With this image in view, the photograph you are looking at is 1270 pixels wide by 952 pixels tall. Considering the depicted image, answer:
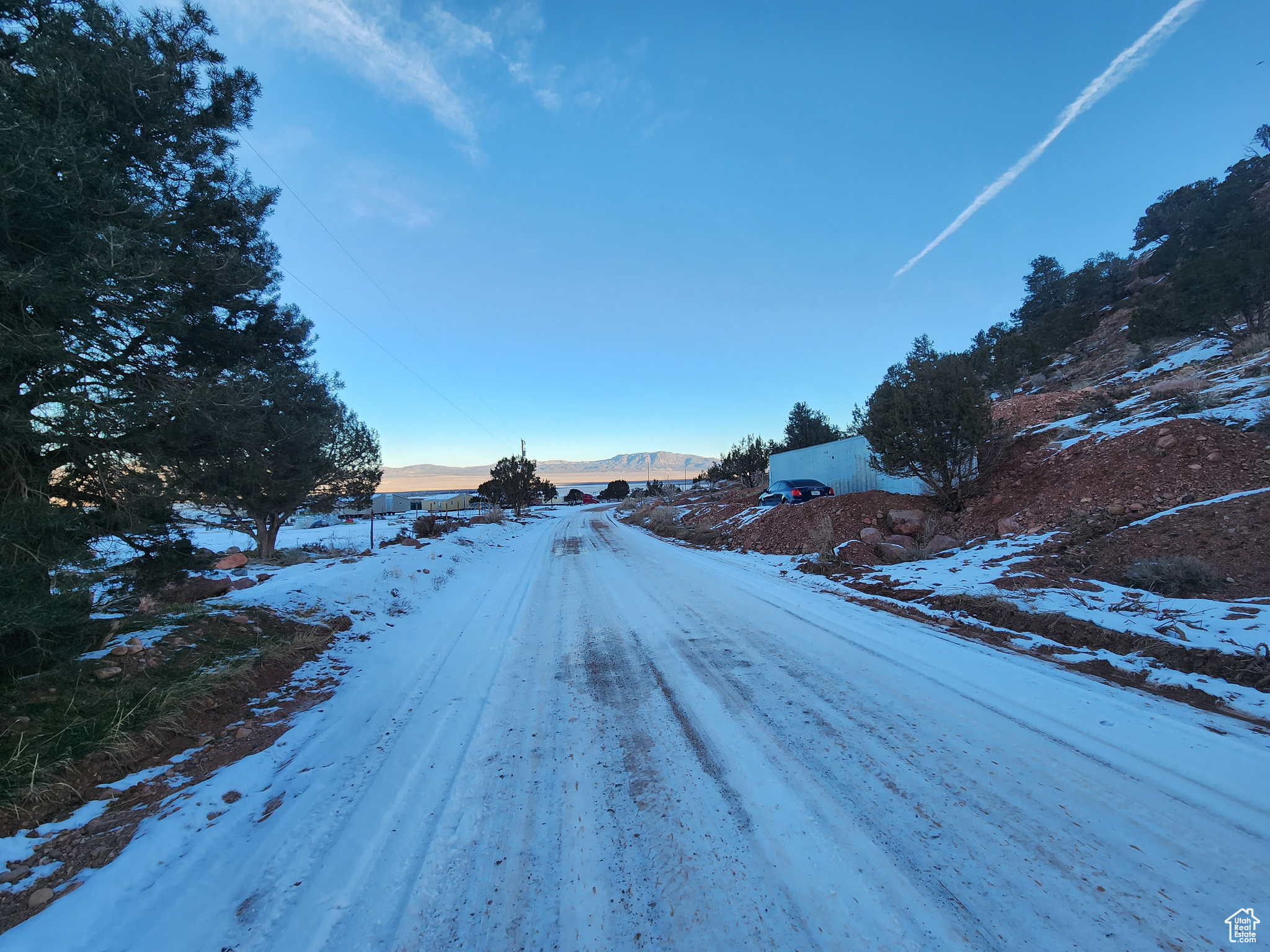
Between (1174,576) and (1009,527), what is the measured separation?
372 centimetres

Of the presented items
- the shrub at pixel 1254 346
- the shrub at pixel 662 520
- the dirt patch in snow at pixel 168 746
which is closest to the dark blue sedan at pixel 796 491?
the shrub at pixel 662 520

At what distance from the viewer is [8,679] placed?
372 cm

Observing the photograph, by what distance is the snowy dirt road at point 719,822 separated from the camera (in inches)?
79.4

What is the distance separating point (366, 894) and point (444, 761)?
111 cm

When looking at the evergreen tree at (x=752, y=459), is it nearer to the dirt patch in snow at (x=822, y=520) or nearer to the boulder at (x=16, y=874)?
the dirt patch in snow at (x=822, y=520)

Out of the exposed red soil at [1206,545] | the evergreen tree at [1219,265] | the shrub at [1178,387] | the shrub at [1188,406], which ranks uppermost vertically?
the evergreen tree at [1219,265]

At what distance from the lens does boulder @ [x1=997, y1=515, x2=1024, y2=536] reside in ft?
29.8

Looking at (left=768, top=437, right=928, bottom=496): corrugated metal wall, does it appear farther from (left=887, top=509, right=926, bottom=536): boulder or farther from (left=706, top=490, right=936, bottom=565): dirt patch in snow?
(left=887, top=509, right=926, bottom=536): boulder

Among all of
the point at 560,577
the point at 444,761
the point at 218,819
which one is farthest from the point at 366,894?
the point at 560,577

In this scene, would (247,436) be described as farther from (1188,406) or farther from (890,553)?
(1188,406)

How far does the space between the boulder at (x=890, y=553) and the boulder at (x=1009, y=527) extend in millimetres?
1780

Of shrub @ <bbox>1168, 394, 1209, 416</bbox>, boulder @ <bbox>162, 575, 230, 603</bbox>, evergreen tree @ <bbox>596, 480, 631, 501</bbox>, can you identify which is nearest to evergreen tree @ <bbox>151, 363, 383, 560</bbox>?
boulder @ <bbox>162, 575, 230, 603</bbox>

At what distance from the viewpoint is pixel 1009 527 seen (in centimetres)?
922

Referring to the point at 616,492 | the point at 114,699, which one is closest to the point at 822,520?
the point at 114,699
